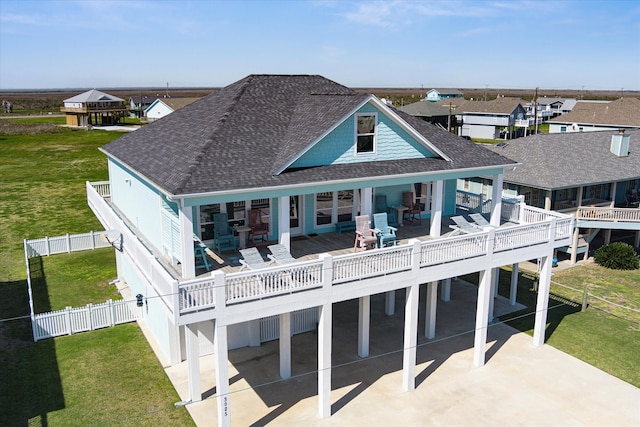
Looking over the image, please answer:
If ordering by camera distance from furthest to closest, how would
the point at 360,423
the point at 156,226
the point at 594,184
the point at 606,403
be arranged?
the point at 594,184, the point at 156,226, the point at 606,403, the point at 360,423

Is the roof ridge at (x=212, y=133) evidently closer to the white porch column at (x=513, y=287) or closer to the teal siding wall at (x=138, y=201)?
the teal siding wall at (x=138, y=201)

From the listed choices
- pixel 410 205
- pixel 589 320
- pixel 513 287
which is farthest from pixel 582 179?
pixel 410 205

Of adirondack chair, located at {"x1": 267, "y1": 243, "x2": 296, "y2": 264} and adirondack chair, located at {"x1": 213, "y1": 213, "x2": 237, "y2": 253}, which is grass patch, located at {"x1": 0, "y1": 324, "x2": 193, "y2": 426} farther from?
adirondack chair, located at {"x1": 267, "y1": 243, "x2": 296, "y2": 264}

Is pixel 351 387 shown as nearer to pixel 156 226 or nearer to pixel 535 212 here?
pixel 156 226


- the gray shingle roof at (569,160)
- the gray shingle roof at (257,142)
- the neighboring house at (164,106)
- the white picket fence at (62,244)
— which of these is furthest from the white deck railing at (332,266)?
the neighboring house at (164,106)

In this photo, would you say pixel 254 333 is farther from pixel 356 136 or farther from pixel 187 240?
pixel 356 136

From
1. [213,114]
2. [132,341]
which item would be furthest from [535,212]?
[132,341]

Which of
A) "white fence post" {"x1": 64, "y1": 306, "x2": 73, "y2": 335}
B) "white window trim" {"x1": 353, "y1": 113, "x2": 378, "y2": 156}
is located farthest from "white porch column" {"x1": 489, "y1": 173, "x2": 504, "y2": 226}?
"white fence post" {"x1": 64, "y1": 306, "x2": 73, "y2": 335}

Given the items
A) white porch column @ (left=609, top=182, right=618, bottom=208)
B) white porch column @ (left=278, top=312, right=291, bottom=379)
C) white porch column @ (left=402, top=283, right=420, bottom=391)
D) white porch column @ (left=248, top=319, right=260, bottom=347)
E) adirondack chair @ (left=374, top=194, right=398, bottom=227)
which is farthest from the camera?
white porch column @ (left=609, top=182, right=618, bottom=208)
